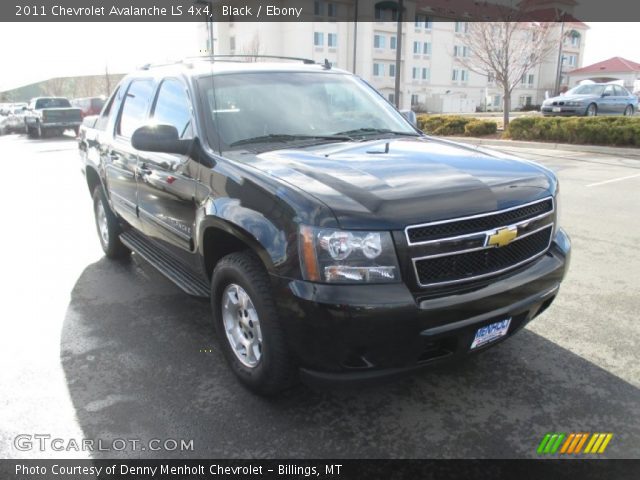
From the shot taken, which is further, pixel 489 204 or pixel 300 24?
pixel 300 24

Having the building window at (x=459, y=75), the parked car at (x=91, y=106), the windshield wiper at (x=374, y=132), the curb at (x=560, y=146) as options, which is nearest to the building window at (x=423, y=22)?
the building window at (x=459, y=75)

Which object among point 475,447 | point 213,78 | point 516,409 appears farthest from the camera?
point 213,78

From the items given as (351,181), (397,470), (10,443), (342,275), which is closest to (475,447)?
(397,470)

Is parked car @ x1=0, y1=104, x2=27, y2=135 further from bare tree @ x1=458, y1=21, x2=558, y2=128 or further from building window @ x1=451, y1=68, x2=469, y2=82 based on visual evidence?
building window @ x1=451, y1=68, x2=469, y2=82

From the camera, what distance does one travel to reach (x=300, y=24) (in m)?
54.2

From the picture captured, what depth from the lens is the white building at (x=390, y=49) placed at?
54.9 metres

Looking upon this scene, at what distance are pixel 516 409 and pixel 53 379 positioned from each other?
2.79m

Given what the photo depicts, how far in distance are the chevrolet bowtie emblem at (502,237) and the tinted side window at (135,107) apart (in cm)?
312

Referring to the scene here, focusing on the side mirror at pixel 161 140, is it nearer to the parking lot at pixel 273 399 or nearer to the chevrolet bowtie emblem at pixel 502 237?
the parking lot at pixel 273 399

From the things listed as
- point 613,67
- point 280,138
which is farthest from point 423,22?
point 280,138

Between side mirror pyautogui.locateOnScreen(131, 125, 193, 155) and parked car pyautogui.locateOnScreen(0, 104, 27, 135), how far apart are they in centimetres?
3135

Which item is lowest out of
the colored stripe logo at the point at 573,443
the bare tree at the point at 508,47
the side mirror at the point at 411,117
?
the colored stripe logo at the point at 573,443

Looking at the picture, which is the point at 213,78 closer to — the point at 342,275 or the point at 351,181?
the point at 351,181

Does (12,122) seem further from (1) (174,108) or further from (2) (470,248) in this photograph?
(2) (470,248)
